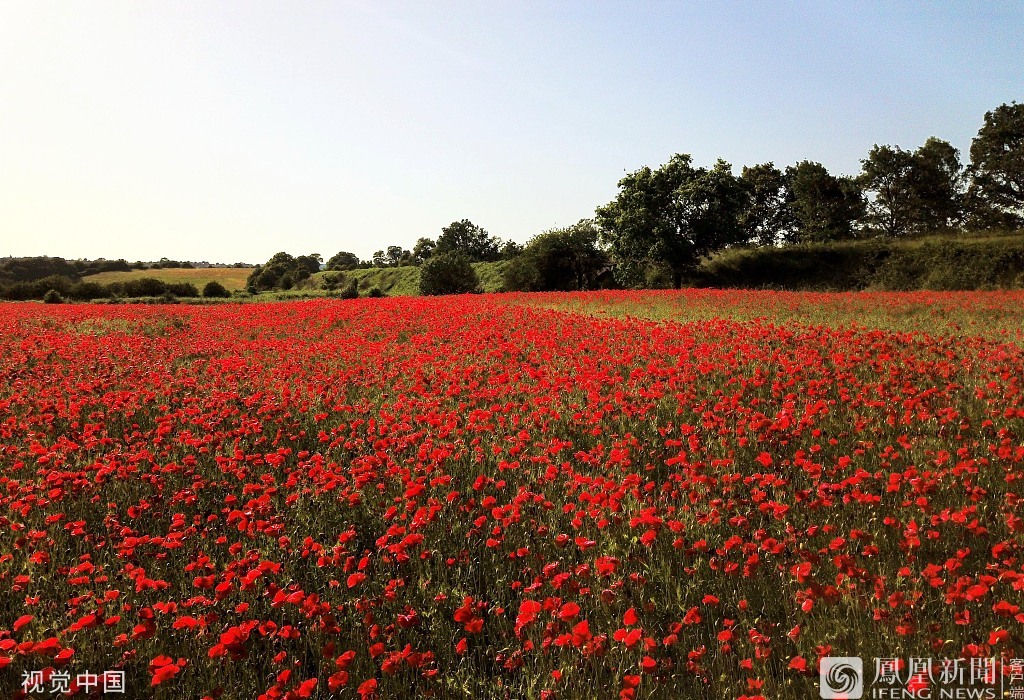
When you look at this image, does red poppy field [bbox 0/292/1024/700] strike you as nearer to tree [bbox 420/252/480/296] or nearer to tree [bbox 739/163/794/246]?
tree [bbox 420/252/480/296]

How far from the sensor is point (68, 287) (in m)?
47.7

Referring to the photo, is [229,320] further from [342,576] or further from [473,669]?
[473,669]

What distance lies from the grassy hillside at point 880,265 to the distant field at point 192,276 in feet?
184

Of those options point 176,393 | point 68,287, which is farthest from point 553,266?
point 176,393

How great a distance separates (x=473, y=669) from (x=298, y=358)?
9150 millimetres

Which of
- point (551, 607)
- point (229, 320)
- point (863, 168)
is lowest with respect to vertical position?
point (551, 607)

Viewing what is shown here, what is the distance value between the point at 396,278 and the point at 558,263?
27.2 m

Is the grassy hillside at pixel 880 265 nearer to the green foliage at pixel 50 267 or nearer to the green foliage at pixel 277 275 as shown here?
the green foliage at pixel 277 275

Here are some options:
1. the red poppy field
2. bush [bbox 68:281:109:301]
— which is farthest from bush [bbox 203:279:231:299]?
the red poppy field

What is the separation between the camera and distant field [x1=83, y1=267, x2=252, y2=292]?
73188 mm

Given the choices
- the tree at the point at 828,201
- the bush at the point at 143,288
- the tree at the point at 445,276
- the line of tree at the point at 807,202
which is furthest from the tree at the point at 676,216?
the bush at the point at 143,288

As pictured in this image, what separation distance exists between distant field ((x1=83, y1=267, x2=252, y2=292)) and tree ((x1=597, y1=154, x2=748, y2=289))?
4889 cm

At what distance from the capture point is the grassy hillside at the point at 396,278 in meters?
56.8

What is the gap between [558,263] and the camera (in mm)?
49312
